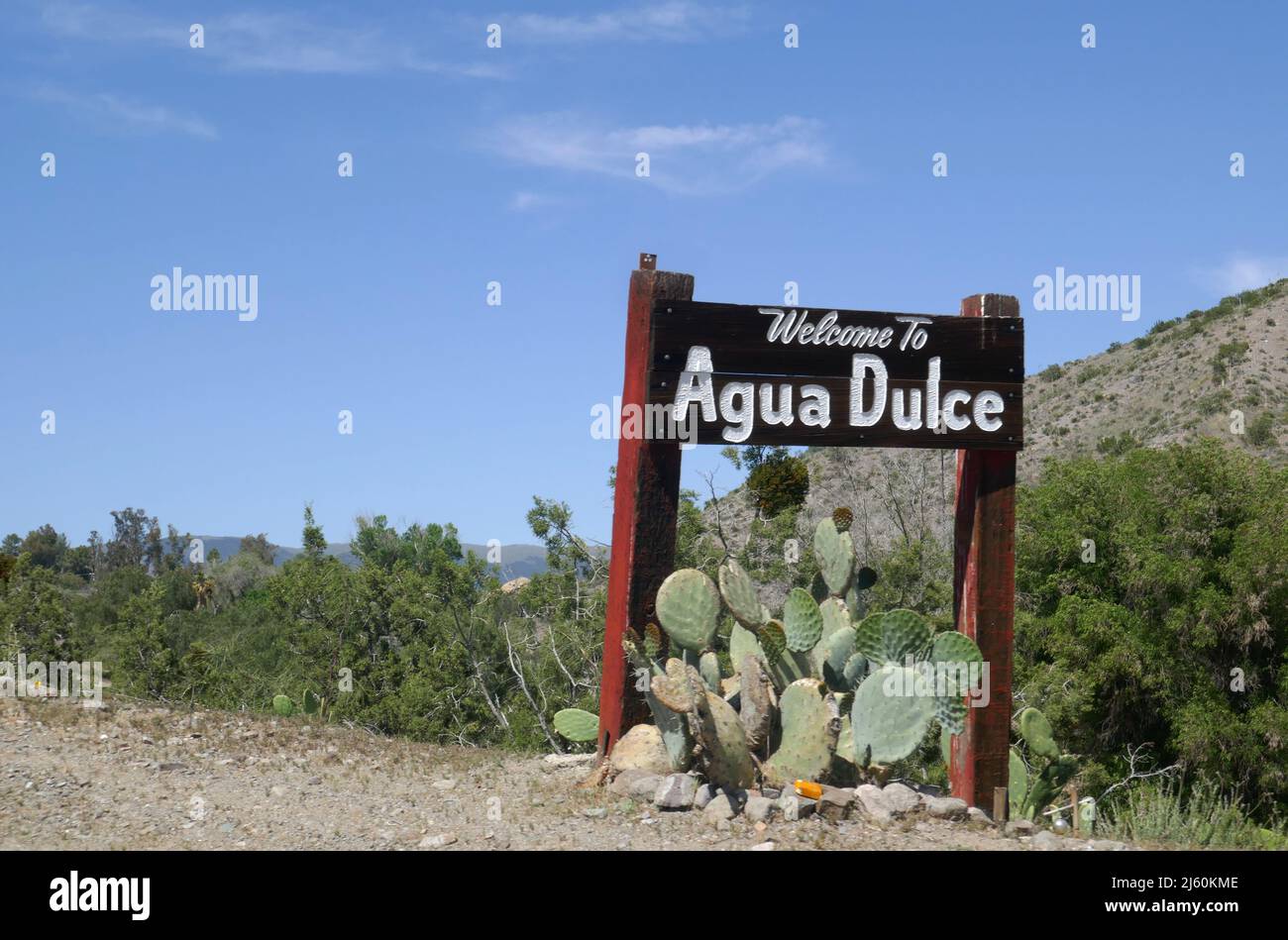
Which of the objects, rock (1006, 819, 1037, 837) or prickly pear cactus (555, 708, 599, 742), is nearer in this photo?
rock (1006, 819, 1037, 837)

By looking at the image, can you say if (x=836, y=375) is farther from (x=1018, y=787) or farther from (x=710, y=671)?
(x=1018, y=787)

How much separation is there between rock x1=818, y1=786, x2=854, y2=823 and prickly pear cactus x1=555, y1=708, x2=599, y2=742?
200 cm

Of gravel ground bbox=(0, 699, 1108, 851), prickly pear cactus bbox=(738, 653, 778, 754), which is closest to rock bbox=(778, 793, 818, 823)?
A: gravel ground bbox=(0, 699, 1108, 851)

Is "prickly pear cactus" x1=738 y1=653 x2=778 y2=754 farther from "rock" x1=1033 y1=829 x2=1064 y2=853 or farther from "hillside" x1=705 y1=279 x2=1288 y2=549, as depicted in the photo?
"hillside" x1=705 y1=279 x2=1288 y2=549

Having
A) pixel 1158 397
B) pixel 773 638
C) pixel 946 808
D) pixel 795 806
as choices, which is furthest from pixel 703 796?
pixel 1158 397

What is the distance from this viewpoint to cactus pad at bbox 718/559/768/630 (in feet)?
23.9

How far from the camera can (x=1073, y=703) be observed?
14.8 m

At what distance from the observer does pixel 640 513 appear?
7.29 meters

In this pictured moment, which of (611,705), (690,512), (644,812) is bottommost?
(644,812)

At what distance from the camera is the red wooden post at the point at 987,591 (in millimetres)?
7570

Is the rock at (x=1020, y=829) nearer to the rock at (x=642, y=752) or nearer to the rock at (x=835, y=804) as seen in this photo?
the rock at (x=835, y=804)

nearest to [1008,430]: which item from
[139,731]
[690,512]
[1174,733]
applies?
[139,731]
